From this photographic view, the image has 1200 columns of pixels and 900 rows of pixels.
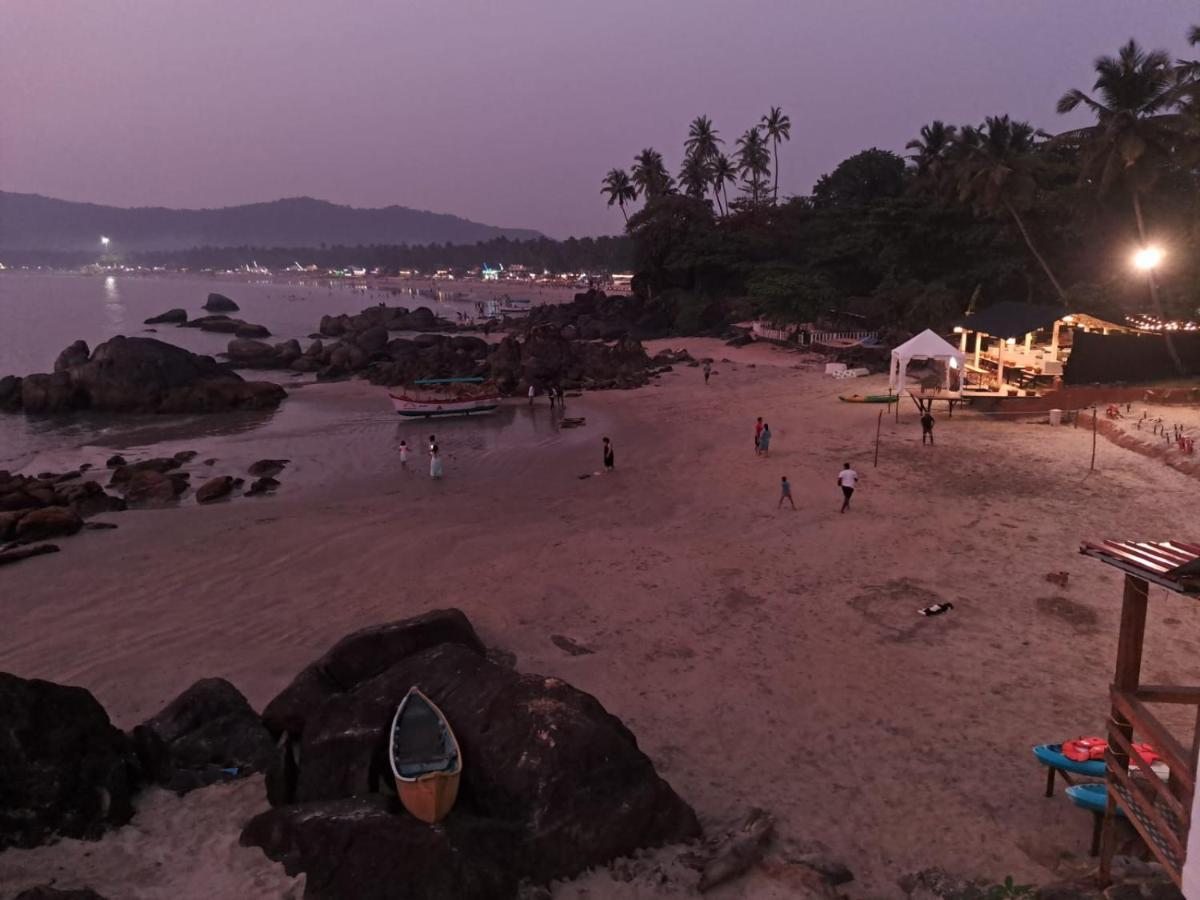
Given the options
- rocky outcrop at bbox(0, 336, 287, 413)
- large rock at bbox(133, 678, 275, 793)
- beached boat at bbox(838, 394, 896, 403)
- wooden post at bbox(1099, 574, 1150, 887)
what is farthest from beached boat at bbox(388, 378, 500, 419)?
wooden post at bbox(1099, 574, 1150, 887)

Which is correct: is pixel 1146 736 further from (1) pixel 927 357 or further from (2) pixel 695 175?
(2) pixel 695 175

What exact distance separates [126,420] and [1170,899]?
131 ft

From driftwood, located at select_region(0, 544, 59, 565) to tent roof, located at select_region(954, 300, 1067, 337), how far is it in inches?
1228

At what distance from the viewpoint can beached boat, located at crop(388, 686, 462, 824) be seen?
6461mm

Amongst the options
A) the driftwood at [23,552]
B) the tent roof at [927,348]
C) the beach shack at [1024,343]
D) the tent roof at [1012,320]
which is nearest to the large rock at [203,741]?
the driftwood at [23,552]

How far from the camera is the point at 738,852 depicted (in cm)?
669

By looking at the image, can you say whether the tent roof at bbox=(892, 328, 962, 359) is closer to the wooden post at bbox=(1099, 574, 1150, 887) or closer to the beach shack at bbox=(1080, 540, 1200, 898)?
the beach shack at bbox=(1080, 540, 1200, 898)

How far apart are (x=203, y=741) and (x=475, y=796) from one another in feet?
12.1

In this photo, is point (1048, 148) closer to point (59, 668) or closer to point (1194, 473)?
point (1194, 473)

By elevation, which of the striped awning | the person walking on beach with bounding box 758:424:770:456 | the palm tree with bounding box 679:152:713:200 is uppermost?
the palm tree with bounding box 679:152:713:200

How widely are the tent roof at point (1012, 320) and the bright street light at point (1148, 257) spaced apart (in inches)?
125

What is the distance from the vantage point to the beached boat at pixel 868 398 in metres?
28.7

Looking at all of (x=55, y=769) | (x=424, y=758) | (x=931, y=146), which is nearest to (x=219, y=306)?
(x=931, y=146)

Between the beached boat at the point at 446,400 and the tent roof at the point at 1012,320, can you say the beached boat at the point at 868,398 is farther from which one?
the beached boat at the point at 446,400
